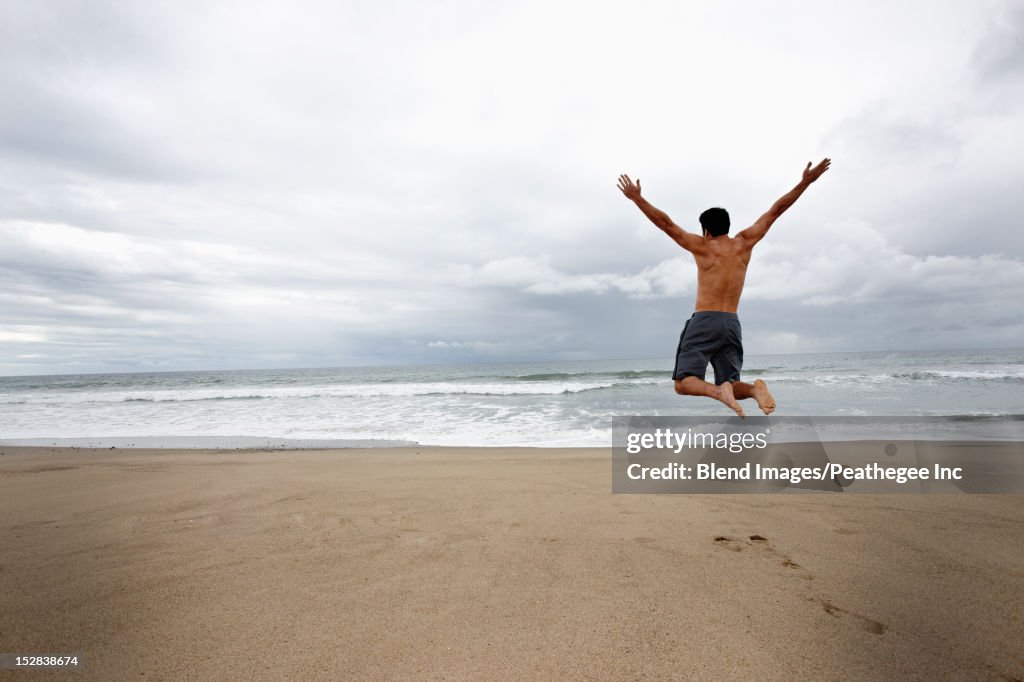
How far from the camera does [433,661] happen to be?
281cm

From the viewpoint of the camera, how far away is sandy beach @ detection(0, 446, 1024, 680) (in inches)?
111

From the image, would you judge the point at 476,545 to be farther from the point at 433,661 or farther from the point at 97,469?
the point at 97,469

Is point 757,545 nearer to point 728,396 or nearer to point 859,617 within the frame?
point 859,617

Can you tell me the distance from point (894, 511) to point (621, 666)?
14.6 feet

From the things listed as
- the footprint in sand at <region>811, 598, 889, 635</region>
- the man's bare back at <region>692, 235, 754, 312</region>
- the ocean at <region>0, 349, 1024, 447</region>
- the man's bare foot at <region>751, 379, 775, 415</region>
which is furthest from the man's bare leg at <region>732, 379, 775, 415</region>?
the ocean at <region>0, 349, 1024, 447</region>

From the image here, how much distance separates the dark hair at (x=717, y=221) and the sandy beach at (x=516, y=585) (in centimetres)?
233

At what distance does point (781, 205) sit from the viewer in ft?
7.59

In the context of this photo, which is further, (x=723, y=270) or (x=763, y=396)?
(x=723, y=270)

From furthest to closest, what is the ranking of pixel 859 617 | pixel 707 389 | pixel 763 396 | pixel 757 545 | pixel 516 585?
pixel 757 545, pixel 516 585, pixel 859 617, pixel 707 389, pixel 763 396

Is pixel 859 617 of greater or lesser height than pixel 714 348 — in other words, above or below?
below

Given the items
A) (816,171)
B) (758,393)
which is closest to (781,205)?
(816,171)

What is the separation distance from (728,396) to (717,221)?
0.83m

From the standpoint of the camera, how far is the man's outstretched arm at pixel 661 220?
2.37 meters

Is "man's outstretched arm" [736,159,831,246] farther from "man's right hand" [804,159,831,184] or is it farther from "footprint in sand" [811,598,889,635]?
"footprint in sand" [811,598,889,635]
